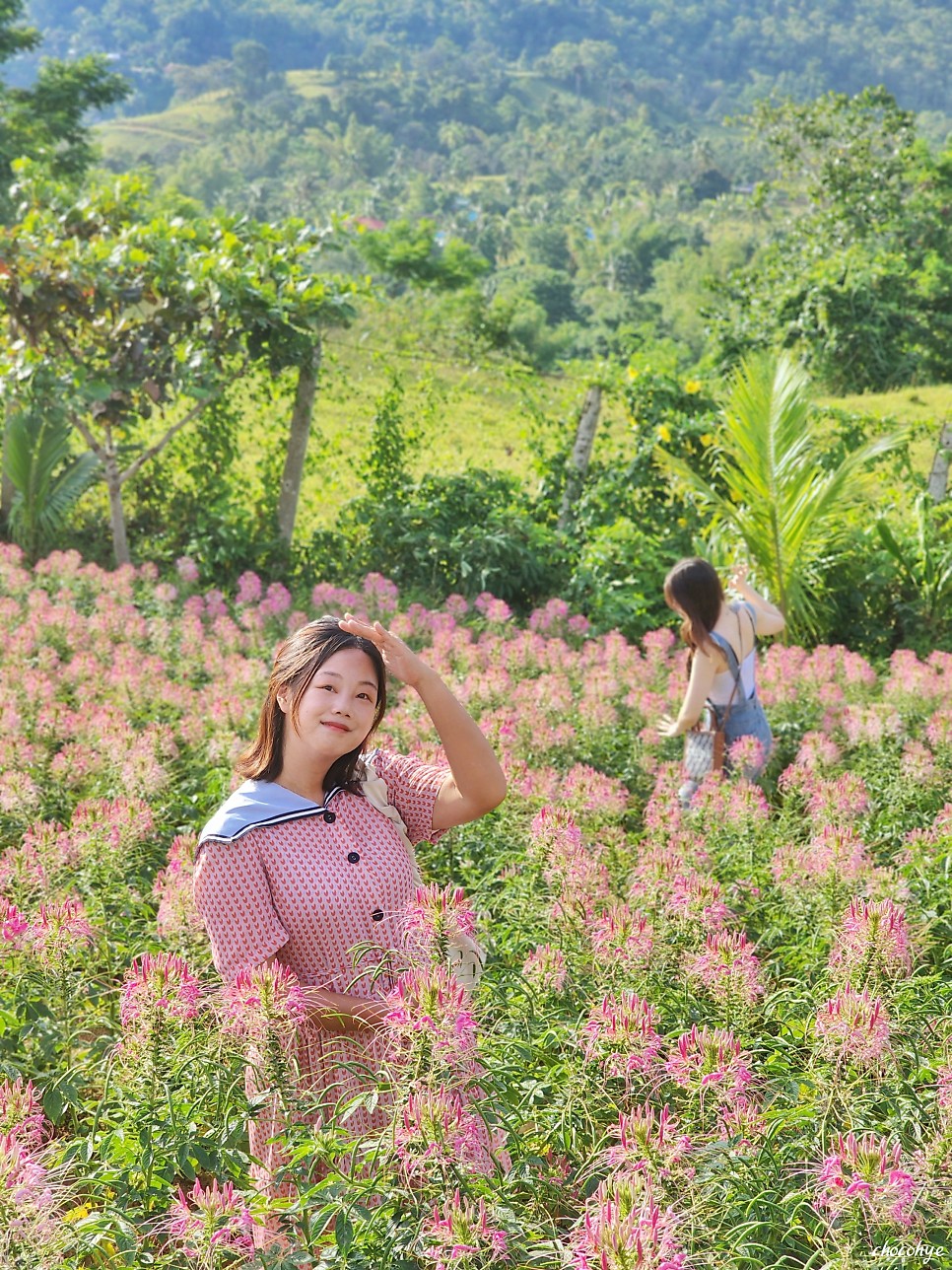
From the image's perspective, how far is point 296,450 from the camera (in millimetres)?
7301

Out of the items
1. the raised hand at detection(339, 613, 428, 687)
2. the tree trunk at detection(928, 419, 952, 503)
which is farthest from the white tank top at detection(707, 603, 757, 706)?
the tree trunk at detection(928, 419, 952, 503)

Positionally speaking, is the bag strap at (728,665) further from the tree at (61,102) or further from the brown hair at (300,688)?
the tree at (61,102)

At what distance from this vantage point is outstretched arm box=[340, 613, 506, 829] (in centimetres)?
229

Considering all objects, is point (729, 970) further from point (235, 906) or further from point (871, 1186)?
point (235, 906)

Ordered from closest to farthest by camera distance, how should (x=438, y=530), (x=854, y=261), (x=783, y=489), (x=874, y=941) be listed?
(x=874, y=941), (x=783, y=489), (x=438, y=530), (x=854, y=261)

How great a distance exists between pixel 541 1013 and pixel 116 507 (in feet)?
17.8

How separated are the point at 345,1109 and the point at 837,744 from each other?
2.95 m

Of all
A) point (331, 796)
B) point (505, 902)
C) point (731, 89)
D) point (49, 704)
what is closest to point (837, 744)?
point (505, 902)

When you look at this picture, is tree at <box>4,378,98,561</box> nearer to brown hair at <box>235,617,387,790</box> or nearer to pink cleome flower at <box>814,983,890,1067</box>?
brown hair at <box>235,617,387,790</box>

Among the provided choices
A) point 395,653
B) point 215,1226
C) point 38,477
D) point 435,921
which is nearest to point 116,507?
point 38,477

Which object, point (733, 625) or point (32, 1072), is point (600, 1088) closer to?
point (32, 1072)

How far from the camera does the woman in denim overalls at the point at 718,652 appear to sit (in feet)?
12.8

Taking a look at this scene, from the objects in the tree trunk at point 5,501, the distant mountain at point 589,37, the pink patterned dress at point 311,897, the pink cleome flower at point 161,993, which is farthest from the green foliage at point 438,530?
the distant mountain at point 589,37

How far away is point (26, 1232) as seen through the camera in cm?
147
